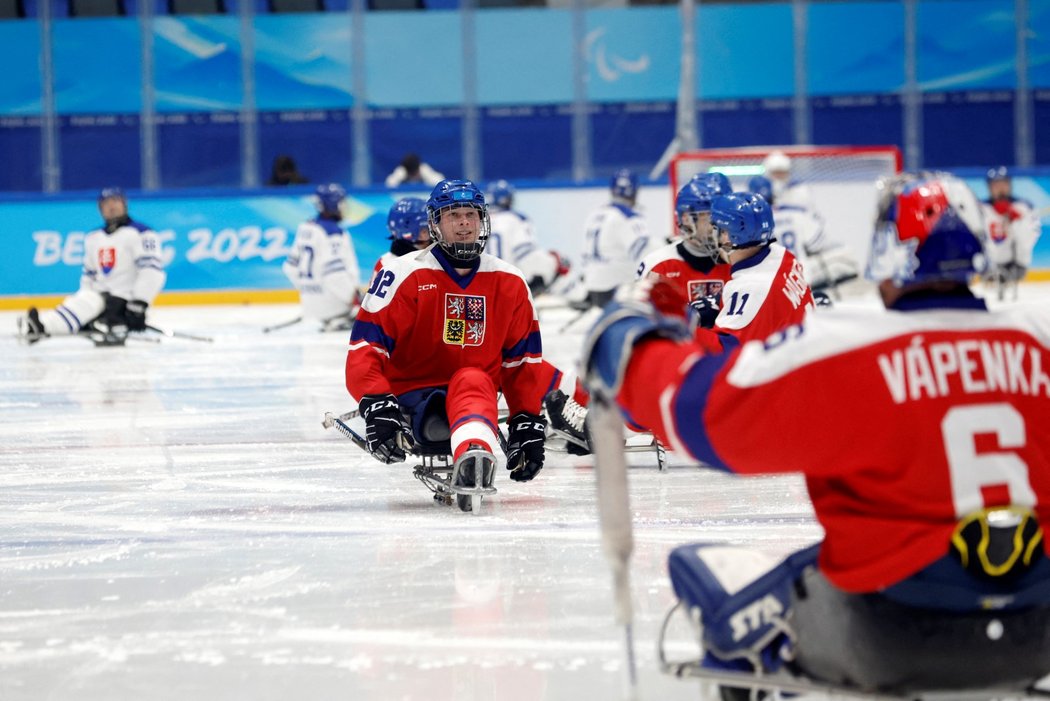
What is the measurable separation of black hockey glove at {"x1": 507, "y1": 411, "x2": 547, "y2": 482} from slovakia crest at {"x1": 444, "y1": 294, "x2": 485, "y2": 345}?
0.99 feet

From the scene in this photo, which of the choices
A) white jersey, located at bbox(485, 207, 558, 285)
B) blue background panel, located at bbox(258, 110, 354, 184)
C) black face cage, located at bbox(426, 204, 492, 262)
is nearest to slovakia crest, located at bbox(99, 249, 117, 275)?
white jersey, located at bbox(485, 207, 558, 285)

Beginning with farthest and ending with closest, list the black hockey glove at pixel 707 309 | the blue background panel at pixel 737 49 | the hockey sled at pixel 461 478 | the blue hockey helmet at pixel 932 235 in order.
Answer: the blue background panel at pixel 737 49
the black hockey glove at pixel 707 309
the hockey sled at pixel 461 478
the blue hockey helmet at pixel 932 235

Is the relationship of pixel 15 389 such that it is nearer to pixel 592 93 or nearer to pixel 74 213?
pixel 74 213

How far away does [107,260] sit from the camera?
36.9 ft

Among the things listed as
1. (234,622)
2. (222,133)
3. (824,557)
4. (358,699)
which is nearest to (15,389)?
(234,622)

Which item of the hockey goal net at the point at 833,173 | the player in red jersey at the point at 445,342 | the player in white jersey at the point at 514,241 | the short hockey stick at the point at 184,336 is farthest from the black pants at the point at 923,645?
the hockey goal net at the point at 833,173

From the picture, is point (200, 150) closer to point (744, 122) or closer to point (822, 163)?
point (744, 122)

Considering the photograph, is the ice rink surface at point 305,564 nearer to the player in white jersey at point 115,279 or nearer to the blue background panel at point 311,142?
the player in white jersey at point 115,279

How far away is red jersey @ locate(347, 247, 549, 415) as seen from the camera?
477 centimetres

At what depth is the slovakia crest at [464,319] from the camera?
480cm

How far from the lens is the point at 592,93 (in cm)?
1773

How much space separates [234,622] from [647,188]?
Answer: 11909mm

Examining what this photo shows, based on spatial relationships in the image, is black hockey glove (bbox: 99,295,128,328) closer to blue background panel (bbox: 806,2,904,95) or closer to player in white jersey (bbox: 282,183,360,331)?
player in white jersey (bbox: 282,183,360,331)

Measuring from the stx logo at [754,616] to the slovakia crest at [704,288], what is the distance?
3.62 meters
